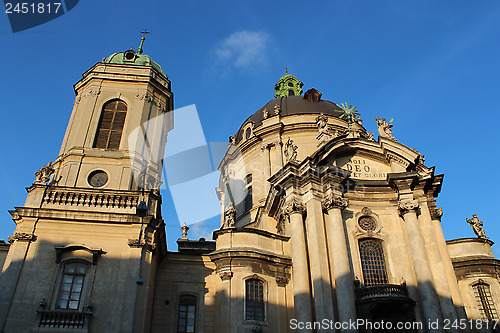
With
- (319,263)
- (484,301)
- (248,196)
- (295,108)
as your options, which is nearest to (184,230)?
(248,196)

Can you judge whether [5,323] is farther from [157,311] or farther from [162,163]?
[162,163]

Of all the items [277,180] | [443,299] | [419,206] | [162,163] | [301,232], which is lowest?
[443,299]

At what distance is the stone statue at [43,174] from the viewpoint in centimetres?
1848

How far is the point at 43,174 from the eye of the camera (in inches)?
738

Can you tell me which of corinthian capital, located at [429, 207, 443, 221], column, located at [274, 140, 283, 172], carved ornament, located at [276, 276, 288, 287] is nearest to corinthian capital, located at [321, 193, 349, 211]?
carved ornament, located at [276, 276, 288, 287]

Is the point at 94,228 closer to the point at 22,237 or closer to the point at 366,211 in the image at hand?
the point at 22,237

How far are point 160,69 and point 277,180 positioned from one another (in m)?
11.6

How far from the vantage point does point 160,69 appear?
2642cm

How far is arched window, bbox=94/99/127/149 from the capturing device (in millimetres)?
21164

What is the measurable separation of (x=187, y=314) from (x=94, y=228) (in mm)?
6465

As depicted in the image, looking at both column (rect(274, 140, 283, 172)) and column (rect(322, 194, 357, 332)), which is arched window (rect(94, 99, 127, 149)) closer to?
column (rect(274, 140, 283, 172))

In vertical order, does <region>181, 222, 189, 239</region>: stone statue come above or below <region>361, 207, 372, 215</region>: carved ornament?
above

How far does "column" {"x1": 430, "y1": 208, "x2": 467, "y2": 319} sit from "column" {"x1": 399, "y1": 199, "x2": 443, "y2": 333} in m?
1.35

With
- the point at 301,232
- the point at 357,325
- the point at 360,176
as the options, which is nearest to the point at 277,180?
the point at 301,232
